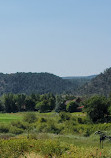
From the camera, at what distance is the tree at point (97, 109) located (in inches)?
2071

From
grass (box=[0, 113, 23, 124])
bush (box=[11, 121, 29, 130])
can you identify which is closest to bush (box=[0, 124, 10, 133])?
bush (box=[11, 121, 29, 130])

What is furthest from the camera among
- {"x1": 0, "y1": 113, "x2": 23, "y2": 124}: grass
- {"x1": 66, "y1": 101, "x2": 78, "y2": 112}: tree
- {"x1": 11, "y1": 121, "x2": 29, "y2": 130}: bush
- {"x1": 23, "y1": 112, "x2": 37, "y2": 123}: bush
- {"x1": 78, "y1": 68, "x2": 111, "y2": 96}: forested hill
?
{"x1": 78, "y1": 68, "x2": 111, "y2": 96}: forested hill

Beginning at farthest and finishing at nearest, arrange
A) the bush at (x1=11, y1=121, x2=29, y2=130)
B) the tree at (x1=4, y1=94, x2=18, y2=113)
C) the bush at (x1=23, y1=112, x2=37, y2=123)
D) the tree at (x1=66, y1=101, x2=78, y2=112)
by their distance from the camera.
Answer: the tree at (x1=4, y1=94, x2=18, y2=113) → the tree at (x1=66, y1=101, x2=78, y2=112) → the bush at (x1=23, y1=112, x2=37, y2=123) → the bush at (x1=11, y1=121, x2=29, y2=130)

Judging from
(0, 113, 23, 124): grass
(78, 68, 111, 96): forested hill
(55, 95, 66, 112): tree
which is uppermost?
(78, 68, 111, 96): forested hill

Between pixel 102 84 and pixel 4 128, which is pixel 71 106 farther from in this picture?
pixel 102 84

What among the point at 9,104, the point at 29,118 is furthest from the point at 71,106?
the point at 29,118

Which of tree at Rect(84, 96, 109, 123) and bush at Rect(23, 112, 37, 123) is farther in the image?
bush at Rect(23, 112, 37, 123)

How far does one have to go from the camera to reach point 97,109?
174 ft

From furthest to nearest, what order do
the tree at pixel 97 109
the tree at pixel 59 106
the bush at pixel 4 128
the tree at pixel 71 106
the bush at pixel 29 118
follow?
1. the tree at pixel 59 106
2. the tree at pixel 71 106
3. the bush at pixel 29 118
4. the tree at pixel 97 109
5. the bush at pixel 4 128

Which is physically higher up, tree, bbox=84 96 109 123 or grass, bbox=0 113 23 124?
tree, bbox=84 96 109 123

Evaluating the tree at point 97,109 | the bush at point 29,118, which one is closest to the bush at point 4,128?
the bush at point 29,118

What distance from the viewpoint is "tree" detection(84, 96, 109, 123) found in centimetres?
5259

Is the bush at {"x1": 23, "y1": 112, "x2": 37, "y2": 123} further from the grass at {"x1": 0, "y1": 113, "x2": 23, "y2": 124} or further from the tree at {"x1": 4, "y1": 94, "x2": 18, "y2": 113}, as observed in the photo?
the tree at {"x1": 4, "y1": 94, "x2": 18, "y2": 113}

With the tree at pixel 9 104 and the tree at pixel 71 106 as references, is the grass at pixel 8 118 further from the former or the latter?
the tree at pixel 9 104
